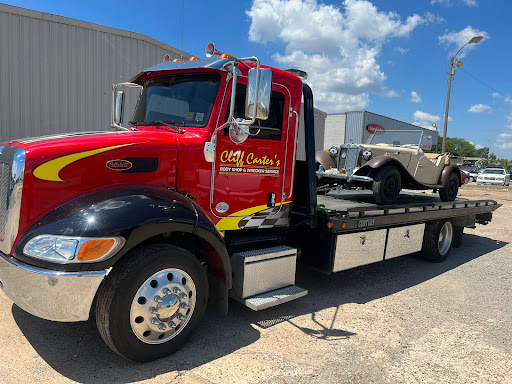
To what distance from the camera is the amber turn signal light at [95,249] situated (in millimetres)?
2449

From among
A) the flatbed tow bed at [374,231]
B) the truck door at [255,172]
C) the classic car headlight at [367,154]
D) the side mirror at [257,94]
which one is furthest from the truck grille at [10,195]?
the classic car headlight at [367,154]

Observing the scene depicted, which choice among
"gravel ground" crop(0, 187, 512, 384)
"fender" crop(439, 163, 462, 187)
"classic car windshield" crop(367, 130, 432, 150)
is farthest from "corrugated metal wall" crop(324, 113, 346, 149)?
"gravel ground" crop(0, 187, 512, 384)

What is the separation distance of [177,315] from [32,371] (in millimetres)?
1072

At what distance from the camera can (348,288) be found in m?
4.89

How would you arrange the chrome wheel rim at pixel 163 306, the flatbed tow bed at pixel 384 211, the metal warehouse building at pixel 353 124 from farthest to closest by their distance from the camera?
the metal warehouse building at pixel 353 124, the flatbed tow bed at pixel 384 211, the chrome wheel rim at pixel 163 306

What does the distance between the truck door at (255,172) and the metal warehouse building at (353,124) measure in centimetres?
Result: 2134

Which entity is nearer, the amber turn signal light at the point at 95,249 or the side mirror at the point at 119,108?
the amber turn signal light at the point at 95,249

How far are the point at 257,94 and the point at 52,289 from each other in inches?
78.5

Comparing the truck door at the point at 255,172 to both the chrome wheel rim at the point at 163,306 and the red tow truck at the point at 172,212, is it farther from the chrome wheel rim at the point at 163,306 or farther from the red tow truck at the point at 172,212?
the chrome wheel rim at the point at 163,306

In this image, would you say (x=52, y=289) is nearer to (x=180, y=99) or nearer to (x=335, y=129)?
(x=180, y=99)

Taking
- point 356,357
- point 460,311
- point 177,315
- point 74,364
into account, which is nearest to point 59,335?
point 74,364

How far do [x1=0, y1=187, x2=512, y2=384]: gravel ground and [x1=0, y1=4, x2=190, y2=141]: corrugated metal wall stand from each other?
5.08m

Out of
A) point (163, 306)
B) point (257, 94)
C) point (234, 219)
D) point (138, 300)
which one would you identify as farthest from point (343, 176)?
point (138, 300)

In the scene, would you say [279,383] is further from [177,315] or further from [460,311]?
[460,311]
